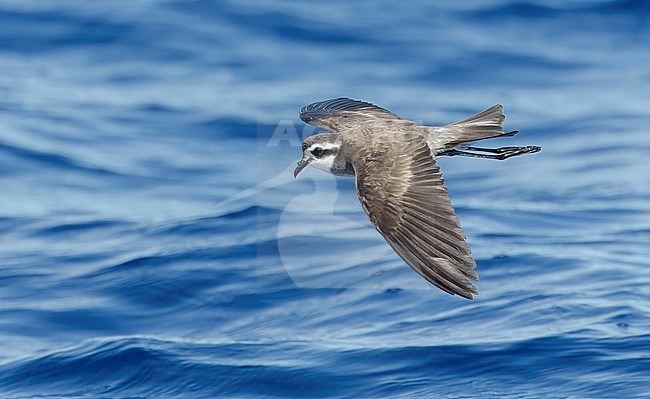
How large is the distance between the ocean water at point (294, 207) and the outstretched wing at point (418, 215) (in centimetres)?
207

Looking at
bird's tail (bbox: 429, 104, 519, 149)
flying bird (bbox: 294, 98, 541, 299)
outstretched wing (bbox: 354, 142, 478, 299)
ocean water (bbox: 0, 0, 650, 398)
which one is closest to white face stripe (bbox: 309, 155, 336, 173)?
flying bird (bbox: 294, 98, 541, 299)

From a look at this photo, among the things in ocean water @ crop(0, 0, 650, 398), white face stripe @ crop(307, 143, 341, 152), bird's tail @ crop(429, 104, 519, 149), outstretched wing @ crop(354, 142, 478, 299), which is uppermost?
bird's tail @ crop(429, 104, 519, 149)

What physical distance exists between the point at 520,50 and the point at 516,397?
7818 mm

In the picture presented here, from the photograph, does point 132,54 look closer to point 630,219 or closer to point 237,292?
point 237,292

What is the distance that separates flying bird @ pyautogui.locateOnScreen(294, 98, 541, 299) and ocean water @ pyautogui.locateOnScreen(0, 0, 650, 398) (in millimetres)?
1805

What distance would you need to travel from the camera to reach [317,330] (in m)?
9.51

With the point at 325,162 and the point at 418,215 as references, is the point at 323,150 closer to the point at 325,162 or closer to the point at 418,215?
the point at 325,162

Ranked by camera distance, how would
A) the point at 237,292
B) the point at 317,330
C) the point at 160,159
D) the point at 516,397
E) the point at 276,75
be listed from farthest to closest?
the point at 276,75 < the point at 160,159 < the point at 237,292 < the point at 317,330 < the point at 516,397

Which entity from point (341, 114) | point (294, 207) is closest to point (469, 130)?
point (341, 114)

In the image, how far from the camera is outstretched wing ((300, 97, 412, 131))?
341 inches

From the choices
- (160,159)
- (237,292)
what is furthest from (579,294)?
(160,159)

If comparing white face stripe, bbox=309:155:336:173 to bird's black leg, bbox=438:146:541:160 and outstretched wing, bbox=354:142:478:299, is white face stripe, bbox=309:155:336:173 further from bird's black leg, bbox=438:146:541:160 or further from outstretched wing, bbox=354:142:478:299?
bird's black leg, bbox=438:146:541:160

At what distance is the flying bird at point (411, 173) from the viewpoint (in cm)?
606

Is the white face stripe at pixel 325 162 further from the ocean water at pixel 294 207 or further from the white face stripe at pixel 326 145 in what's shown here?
the ocean water at pixel 294 207
